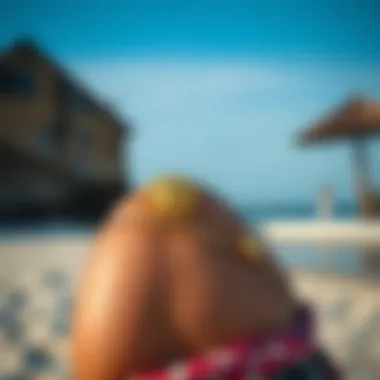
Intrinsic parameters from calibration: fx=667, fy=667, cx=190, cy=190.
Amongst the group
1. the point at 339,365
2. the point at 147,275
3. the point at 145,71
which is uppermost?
the point at 145,71

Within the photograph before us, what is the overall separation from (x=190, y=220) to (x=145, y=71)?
0.29 metres

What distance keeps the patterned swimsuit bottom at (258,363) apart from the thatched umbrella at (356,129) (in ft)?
0.94

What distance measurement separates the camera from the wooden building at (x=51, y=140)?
0.91 m

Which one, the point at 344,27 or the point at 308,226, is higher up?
the point at 344,27

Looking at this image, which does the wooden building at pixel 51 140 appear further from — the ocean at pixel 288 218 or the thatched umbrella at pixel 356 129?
the thatched umbrella at pixel 356 129

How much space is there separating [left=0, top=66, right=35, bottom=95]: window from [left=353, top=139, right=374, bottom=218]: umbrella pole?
0.46m

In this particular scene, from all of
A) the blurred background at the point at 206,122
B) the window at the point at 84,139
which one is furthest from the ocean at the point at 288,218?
the window at the point at 84,139

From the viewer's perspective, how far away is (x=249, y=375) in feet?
2.16

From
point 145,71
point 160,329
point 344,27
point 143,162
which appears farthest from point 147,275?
point 344,27

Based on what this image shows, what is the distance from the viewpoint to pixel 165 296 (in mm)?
691

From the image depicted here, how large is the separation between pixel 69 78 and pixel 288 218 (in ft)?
1.18

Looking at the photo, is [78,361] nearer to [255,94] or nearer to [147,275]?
[147,275]

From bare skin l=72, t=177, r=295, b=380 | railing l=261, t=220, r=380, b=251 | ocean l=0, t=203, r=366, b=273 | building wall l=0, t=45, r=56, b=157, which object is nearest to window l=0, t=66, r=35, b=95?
building wall l=0, t=45, r=56, b=157

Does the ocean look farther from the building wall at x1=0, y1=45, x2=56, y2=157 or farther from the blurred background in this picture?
the building wall at x1=0, y1=45, x2=56, y2=157
